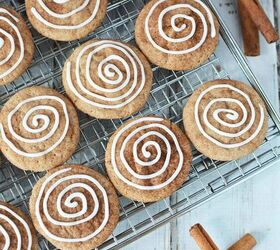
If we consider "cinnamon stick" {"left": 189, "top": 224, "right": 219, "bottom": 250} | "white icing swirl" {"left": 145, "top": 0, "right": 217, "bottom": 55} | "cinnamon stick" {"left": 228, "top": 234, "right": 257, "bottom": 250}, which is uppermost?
"white icing swirl" {"left": 145, "top": 0, "right": 217, "bottom": 55}

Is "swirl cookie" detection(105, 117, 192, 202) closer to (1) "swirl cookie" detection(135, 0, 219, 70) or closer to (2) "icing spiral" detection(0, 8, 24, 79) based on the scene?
(1) "swirl cookie" detection(135, 0, 219, 70)

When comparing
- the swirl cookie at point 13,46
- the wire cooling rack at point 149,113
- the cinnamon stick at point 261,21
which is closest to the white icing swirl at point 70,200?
the wire cooling rack at point 149,113

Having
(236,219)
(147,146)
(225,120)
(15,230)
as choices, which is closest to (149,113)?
(147,146)

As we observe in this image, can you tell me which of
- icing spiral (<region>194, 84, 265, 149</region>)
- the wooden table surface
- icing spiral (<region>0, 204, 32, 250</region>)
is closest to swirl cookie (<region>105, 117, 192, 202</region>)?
icing spiral (<region>194, 84, 265, 149</region>)

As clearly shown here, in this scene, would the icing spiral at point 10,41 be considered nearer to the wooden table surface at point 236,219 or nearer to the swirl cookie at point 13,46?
the swirl cookie at point 13,46

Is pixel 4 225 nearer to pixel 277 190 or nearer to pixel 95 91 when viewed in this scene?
pixel 95 91

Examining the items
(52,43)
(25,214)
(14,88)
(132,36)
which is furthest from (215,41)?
(25,214)
